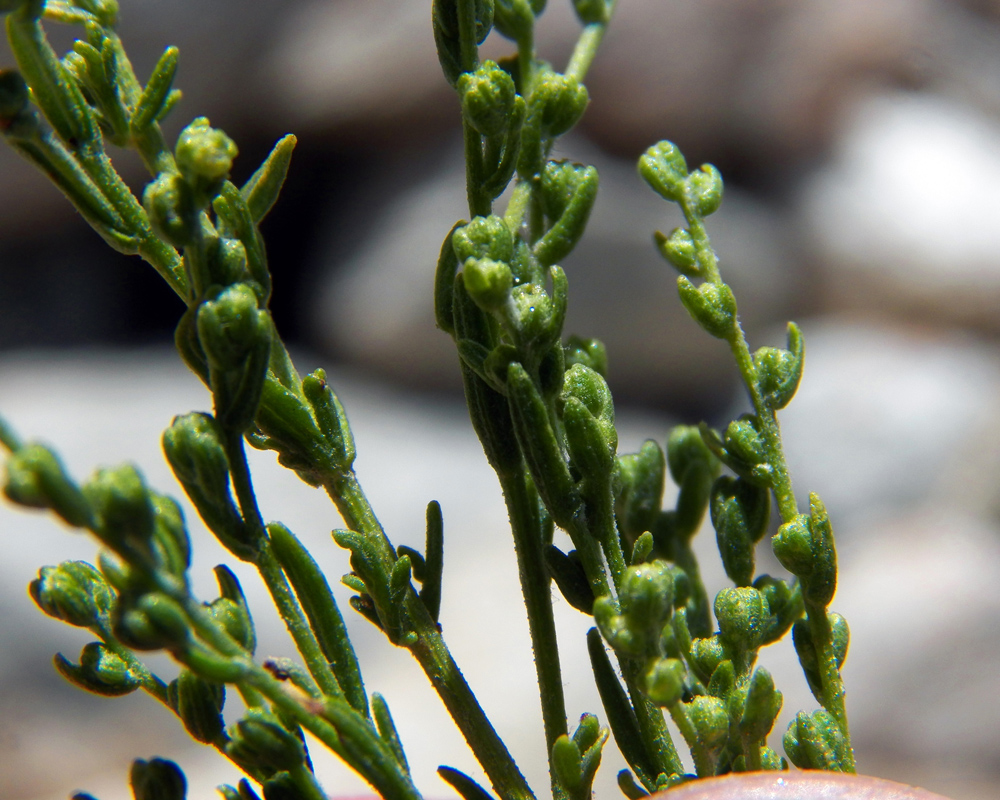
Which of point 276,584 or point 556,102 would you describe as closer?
point 276,584

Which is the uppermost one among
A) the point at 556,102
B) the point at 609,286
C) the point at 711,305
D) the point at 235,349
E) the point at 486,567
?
the point at 609,286

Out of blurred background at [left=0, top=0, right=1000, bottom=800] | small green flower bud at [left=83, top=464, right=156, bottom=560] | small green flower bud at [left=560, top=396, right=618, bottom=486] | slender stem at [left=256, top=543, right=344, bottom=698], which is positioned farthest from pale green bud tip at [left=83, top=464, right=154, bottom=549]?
blurred background at [left=0, top=0, right=1000, bottom=800]

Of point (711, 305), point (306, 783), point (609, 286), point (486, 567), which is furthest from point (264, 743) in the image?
point (609, 286)

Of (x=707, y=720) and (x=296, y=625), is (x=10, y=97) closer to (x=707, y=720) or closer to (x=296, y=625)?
(x=296, y=625)

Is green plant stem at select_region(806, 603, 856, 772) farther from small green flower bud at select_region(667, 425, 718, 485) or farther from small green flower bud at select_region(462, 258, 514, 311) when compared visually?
small green flower bud at select_region(462, 258, 514, 311)

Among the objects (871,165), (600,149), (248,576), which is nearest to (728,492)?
(248,576)

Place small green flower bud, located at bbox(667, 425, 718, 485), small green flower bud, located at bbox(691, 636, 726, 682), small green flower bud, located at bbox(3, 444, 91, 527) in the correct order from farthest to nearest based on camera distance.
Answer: small green flower bud, located at bbox(667, 425, 718, 485), small green flower bud, located at bbox(691, 636, 726, 682), small green flower bud, located at bbox(3, 444, 91, 527)

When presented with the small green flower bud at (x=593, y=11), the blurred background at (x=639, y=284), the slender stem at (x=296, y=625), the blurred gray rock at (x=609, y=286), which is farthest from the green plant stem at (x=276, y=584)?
the blurred gray rock at (x=609, y=286)
